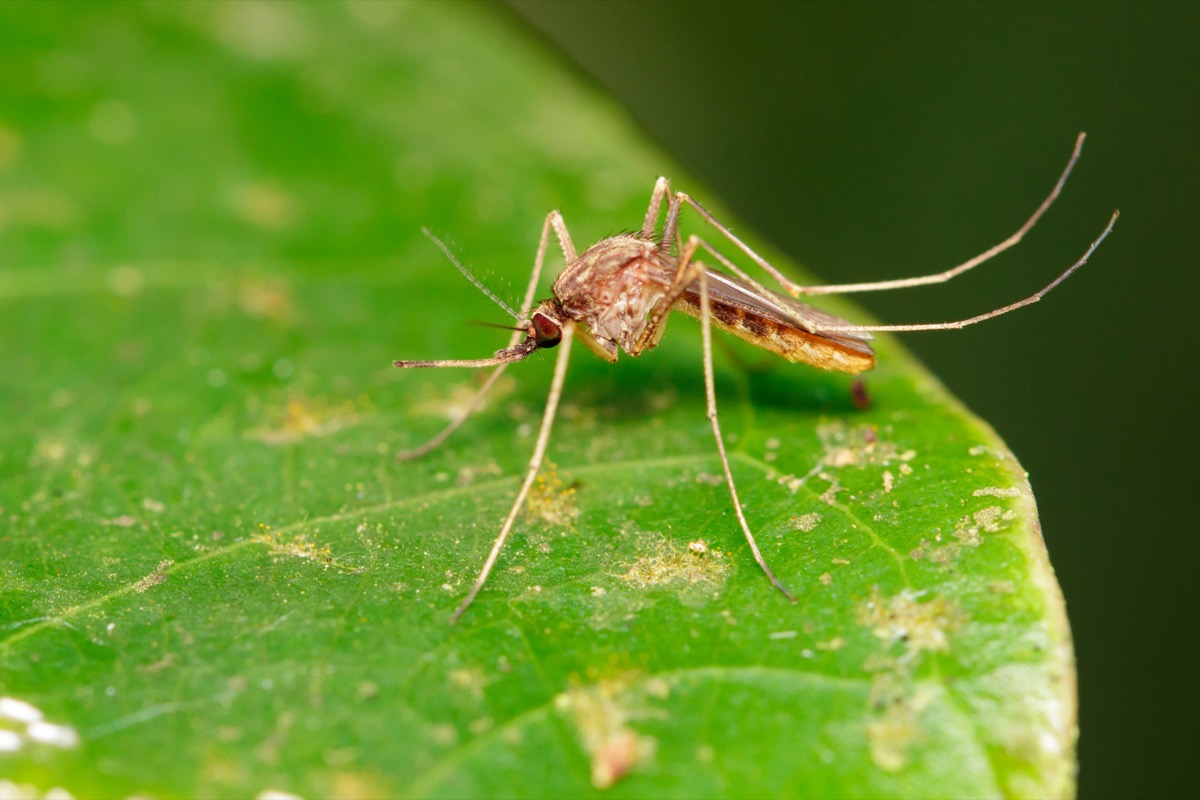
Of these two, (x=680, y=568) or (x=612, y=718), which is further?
(x=680, y=568)

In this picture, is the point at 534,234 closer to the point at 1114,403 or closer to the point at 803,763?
the point at 803,763

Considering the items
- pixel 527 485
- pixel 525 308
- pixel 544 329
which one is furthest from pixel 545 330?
pixel 527 485

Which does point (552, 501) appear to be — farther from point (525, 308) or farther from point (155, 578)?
point (155, 578)

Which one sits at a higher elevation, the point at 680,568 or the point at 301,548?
the point at 680,568

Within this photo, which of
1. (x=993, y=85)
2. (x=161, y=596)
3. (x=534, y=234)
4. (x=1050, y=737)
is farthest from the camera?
(x=993, y=85)

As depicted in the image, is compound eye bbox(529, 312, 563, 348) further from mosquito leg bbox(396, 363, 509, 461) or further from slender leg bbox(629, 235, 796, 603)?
slender leg bbox(629, 235, 796, 603)

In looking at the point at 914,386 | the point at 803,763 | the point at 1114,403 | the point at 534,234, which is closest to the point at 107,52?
the point at 534,234

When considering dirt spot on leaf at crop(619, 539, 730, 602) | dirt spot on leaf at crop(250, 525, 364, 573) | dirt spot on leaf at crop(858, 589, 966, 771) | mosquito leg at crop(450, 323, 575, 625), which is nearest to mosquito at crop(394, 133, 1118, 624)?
mosquito leg at crop(450, 323, 575, 625)
